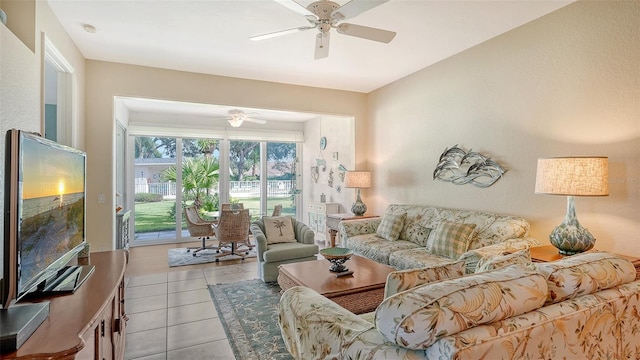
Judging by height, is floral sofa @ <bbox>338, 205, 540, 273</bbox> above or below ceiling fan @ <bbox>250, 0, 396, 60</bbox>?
below

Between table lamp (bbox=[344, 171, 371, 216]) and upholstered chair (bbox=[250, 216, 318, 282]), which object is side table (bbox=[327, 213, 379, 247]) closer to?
table lamp (bbox=[344, 171, 371, 216])

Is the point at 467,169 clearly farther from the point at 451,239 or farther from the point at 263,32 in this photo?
the point at 263,32

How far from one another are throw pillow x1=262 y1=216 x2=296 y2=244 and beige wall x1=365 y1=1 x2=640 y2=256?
1.80m

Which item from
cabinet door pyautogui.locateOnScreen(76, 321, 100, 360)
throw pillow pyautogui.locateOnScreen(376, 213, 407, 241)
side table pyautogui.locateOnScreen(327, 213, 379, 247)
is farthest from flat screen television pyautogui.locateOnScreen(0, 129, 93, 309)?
side table pyautogui.locateOnScreen(327, 213, 379, 247)

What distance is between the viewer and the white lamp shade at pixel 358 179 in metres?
5.31

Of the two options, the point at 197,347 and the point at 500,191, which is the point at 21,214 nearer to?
the point at 197,347

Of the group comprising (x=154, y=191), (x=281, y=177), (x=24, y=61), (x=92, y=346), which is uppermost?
(x=24, y=61)

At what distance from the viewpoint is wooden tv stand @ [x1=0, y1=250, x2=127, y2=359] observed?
1.10m

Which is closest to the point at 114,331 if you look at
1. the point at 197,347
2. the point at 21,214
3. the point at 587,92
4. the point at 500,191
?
the point at 197,347

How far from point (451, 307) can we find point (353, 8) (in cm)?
209

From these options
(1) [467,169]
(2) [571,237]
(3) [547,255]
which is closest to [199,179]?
(1) [467,169]

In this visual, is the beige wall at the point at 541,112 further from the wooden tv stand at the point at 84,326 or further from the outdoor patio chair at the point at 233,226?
the wooden tv stand at the point at 84,326

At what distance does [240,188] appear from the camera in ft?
24.2

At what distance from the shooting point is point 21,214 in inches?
48.1
